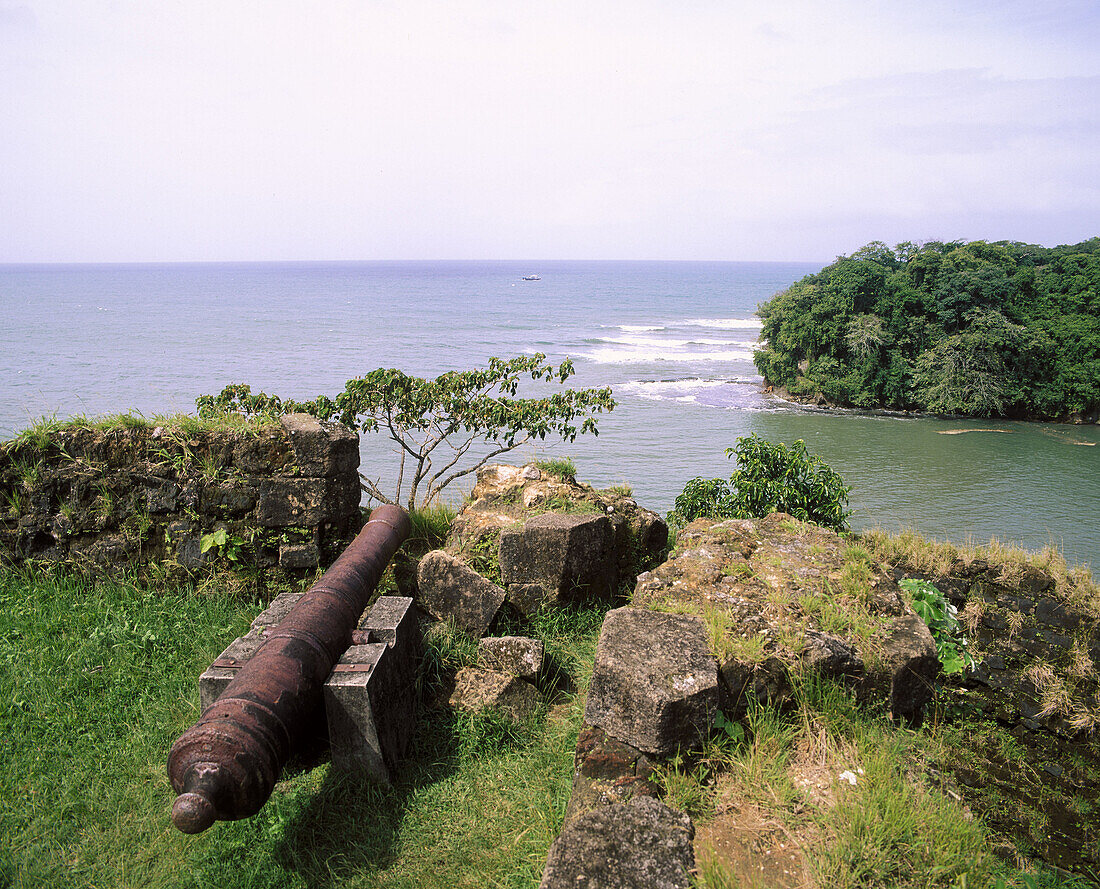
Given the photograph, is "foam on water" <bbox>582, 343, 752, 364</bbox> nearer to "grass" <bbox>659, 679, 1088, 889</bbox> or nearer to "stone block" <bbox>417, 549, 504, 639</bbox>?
"stone block" <bbox>417, 549, 504, 639</bbox>

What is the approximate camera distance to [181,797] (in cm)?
280

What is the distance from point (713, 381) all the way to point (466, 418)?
3858 centimetres

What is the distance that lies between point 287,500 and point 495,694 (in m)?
2.37

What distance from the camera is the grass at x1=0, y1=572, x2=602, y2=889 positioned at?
10.6ft

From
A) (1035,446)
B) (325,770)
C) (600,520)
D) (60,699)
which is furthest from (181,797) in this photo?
(1035,446)

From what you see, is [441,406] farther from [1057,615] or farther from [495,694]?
[1057,615]

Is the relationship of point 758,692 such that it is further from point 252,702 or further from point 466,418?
point 466,418

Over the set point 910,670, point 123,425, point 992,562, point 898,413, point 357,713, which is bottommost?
point 898,413

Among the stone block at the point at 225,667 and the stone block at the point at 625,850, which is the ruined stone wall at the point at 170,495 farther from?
the stone block at the point at 625,850

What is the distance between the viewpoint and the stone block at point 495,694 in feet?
14.4

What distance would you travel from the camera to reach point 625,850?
8.82ft

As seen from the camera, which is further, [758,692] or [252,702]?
[758,692]

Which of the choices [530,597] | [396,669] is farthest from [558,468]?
[396,669]

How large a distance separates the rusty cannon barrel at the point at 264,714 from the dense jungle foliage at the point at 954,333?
3843cm
